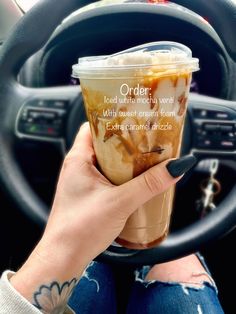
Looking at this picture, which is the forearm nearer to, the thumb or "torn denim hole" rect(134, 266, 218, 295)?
the thumb

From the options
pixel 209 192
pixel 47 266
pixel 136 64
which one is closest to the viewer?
pixel 136 64

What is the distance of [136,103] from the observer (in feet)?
1.85

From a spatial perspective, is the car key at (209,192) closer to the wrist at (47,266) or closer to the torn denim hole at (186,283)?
the torn denim hole at (186,283)

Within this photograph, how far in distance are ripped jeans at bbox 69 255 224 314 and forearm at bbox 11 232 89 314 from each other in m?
0.22

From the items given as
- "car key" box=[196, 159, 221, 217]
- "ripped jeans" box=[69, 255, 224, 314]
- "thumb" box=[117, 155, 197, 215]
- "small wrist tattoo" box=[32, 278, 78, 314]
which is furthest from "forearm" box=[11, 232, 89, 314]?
"car key" box=[196, 159, 221, 217]

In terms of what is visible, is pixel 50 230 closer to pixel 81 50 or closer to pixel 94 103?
pixel 94 103

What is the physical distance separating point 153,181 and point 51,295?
232 mm

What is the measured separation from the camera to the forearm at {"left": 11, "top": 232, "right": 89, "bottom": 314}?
66 centimetres

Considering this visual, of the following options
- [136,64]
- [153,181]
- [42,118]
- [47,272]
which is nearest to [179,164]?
[153,181]

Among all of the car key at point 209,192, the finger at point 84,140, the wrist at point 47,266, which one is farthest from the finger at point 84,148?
the car key at point 209,192

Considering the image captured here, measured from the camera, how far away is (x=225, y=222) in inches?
30.7

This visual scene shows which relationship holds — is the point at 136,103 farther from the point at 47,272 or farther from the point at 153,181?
the point at 47,272

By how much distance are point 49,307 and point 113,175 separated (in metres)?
0.23

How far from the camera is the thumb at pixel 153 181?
60 cm
